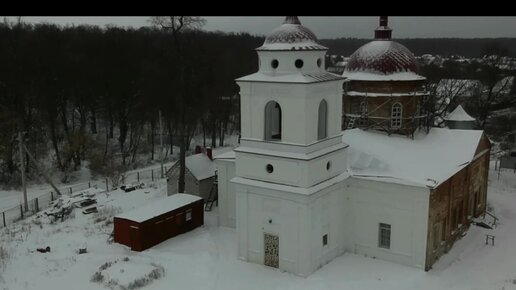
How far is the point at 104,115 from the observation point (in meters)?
41.0

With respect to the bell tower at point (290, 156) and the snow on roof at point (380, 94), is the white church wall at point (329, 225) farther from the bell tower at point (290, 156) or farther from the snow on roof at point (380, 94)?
the snow on roof at point (380, 94)

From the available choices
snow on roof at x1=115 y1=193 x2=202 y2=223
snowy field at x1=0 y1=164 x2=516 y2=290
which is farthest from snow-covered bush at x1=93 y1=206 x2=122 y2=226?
snow on roof at x1=115 y1=193 x2=202 y2=223

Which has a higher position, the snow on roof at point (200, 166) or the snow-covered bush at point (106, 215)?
the snow on roof at point (200, 166)

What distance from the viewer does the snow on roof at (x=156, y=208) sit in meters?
19.0

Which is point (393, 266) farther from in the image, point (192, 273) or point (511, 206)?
point (511, 206)

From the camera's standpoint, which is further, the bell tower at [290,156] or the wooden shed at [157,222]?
the wooden shed at [157,222]

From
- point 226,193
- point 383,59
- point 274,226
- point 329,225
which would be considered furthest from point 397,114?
point 274,226

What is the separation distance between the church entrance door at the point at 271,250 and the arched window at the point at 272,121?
3.33 meters

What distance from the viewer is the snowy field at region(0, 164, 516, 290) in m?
15.9

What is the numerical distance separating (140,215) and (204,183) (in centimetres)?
522

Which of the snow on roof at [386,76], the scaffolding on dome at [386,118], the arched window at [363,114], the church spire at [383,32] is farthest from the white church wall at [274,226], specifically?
the church spire at [383,32]

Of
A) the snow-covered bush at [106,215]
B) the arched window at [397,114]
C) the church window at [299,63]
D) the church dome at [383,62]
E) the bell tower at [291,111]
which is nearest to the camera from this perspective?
the bell tower at [291,111]

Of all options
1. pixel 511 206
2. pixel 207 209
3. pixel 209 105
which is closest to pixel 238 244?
pixel 207 209

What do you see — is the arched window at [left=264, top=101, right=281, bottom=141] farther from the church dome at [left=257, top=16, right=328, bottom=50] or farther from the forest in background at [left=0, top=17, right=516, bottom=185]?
the forest in background at [left=0, top=17, right=516, bottom=185]
